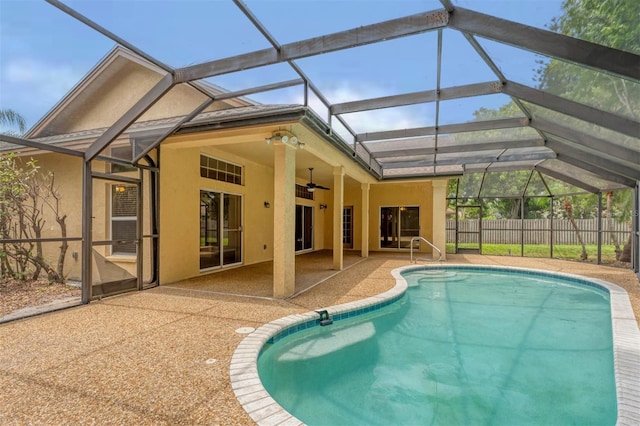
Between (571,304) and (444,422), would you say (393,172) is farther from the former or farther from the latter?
(444,422)

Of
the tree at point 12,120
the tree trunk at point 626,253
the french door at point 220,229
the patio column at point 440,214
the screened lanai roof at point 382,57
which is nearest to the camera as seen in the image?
the screened lanai roof at point 382,57

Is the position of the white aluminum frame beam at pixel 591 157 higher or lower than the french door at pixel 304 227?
higher

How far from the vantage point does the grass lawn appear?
1439cm

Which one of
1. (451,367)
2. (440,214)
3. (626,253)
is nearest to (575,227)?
(626,253)

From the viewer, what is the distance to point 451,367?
172 inches

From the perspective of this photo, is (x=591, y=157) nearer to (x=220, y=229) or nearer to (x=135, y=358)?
(x=220, y=229)

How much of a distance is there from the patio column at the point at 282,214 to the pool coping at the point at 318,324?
46.4 inches

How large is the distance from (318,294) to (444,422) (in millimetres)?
3770

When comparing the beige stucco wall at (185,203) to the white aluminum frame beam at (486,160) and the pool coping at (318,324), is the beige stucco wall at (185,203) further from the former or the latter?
the white aluminum frame beam at (486,160)

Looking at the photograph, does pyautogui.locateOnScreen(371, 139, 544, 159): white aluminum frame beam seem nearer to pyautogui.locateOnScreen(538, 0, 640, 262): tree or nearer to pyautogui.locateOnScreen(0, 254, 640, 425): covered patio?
pyautogui.locateOnScreen(538, 0, 640, 262): tree

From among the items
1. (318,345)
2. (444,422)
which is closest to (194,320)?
(318,345)

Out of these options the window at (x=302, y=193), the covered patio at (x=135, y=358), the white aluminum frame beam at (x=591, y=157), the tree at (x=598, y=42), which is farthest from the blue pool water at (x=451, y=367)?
the window at (x=302, y=193)

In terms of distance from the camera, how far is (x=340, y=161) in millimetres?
9164

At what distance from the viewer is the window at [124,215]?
7059 mm
